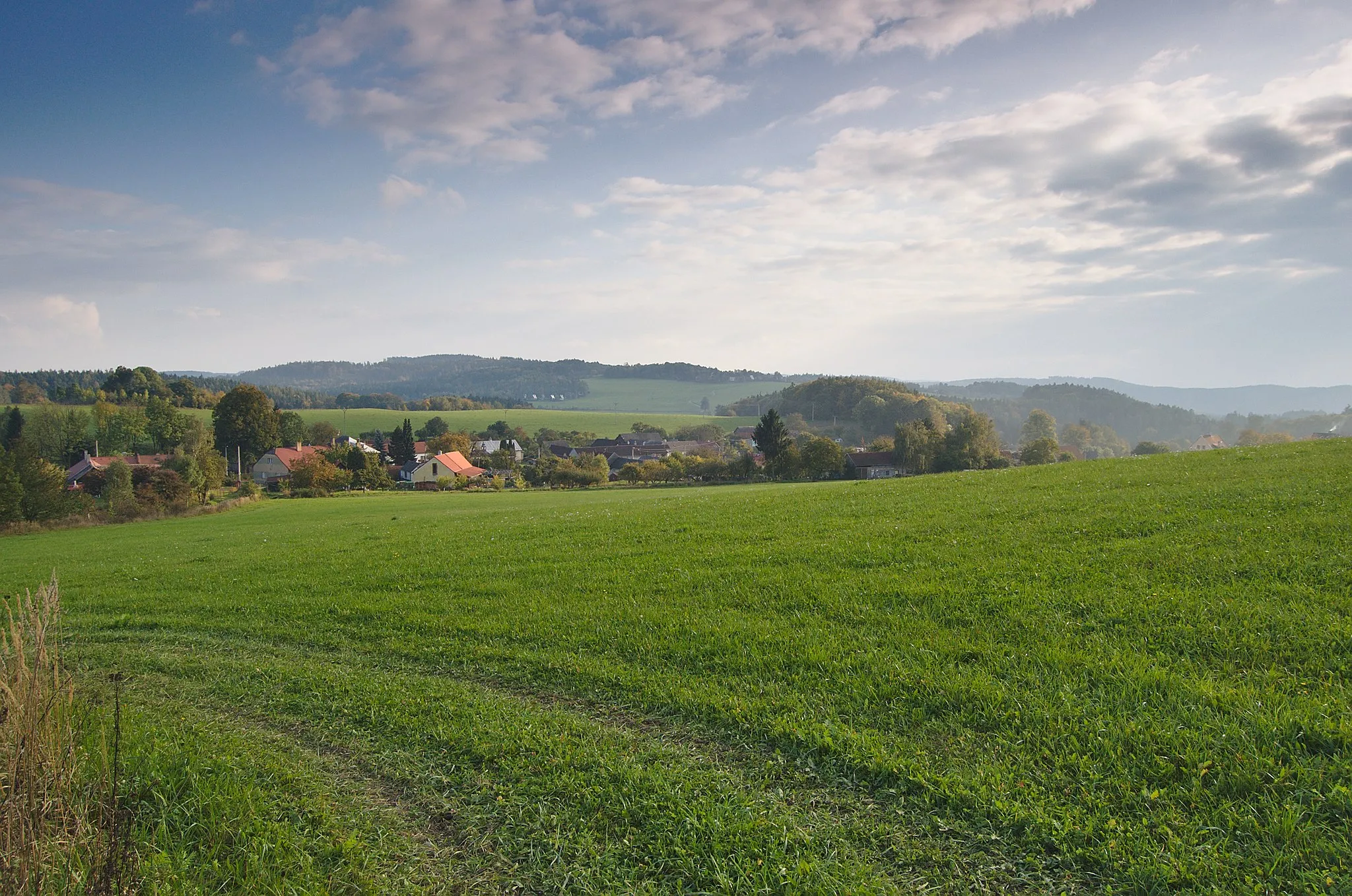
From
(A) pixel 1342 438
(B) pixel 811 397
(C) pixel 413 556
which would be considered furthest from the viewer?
(B) pixel 811 397

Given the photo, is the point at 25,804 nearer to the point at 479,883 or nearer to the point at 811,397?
the point at 479,883

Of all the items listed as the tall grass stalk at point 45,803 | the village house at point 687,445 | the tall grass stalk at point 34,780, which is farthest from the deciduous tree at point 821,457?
the tall grass stalk at point 34,780

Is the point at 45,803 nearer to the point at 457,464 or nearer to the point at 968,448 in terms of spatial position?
the point at 968,448

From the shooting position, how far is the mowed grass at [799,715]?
429 cm

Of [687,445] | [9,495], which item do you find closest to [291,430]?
[9,495]

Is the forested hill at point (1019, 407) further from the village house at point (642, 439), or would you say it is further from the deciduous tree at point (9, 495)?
the deciduous tree at point (9, 495)

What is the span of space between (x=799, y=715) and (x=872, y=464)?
3241 inches

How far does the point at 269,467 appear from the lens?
9700cm

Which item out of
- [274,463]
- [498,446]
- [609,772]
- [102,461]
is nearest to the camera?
[609,772]

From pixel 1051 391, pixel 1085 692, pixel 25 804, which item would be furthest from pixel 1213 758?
pixel 1051 391

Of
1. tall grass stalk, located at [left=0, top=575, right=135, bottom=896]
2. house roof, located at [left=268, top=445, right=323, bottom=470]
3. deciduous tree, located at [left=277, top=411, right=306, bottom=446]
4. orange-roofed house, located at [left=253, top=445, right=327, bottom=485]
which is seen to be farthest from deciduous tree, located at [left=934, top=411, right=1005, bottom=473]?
deciduous tree, located at [left=277, top=411, right=306, bottom=446]

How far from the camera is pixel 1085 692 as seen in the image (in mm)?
5840

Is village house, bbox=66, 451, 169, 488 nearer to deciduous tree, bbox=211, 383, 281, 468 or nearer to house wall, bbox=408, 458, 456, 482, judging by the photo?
deciduous tree, bbox=211, 383, 281, 468

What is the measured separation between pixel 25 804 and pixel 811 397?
160833 mm
